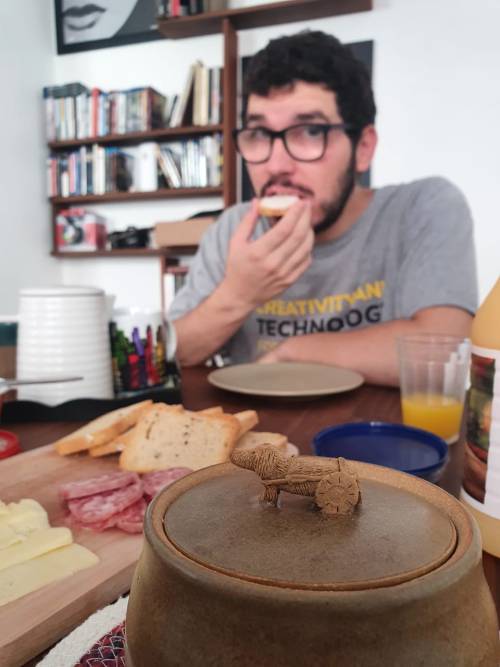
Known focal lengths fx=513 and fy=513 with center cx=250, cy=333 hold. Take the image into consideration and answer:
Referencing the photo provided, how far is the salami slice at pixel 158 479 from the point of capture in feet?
1.88

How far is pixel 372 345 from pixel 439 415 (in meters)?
0.41

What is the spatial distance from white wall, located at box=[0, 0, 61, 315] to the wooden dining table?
2460 millimetres

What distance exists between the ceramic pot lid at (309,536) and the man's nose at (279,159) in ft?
5.04

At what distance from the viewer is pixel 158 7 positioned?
112 inches

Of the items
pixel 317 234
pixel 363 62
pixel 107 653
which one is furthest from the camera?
pixel 363 62

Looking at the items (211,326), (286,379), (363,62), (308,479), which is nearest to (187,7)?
(363,62)

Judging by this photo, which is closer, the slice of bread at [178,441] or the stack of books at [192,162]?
the slice of bread at [178,441]

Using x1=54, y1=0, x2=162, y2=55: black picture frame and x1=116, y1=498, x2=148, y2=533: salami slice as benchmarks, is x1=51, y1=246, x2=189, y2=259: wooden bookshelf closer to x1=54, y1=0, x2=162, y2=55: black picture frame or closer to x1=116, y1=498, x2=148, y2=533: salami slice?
x1=54, y1=0, x2=162, y2=55: black picture frame

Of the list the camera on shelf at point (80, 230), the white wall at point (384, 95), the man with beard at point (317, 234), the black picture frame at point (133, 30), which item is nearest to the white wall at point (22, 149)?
the white wall at point (384, 95)

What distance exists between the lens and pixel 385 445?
2.12 feet

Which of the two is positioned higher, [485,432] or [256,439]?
[485,432]

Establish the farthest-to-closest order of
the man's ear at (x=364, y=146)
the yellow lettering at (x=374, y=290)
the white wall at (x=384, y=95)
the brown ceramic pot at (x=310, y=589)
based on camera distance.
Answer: the white wall at (x=384, y=95) → the man's ear at (x=364, y=146) → the yellow lettering at (x=374, y=290) → the brown ceramic pot at (x=310, y=589)

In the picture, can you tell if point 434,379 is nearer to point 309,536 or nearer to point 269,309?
point 309,536

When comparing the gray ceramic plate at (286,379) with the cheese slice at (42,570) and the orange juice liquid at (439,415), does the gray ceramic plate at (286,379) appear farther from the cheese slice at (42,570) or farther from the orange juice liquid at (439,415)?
the cheese slice at (42,570)
